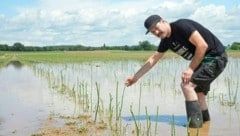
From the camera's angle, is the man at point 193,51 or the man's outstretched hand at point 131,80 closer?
the man at point 193,51

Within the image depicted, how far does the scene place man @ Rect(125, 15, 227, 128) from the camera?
664cm

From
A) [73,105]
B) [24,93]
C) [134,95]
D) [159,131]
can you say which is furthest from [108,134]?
[24,93]

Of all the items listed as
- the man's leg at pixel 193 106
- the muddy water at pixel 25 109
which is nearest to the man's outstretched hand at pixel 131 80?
the man's leg at pixel 193 106

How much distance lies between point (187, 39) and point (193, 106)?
1023 mm

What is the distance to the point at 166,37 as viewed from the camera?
7.03 m

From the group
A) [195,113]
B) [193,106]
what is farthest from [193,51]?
[195,113]

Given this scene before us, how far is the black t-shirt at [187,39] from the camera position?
265 inches

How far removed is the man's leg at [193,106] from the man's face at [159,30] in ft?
2.79

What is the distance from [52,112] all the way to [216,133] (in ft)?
12.9

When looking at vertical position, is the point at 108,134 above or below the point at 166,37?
below

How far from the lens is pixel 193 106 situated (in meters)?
6.90

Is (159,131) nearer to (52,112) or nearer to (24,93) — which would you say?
(52,112)

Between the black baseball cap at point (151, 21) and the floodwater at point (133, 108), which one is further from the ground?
the black baseball cap at point (151, 21)

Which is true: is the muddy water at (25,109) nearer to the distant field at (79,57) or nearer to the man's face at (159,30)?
the man's face at (159,30)
